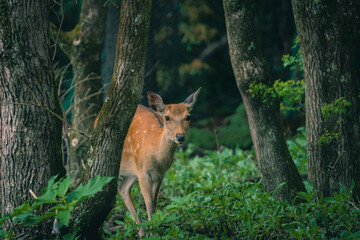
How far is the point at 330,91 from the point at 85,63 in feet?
11.4

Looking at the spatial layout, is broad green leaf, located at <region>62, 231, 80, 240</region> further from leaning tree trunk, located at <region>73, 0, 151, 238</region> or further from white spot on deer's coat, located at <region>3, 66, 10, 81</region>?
white spot on deer's coat, located at <region>3, 66, 10, 81</region>

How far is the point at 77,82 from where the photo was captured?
6.46m

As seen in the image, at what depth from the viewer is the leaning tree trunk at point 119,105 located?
147 inches

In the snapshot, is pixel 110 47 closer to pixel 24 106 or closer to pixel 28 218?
pixel 24 106

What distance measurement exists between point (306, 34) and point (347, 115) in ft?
3.10

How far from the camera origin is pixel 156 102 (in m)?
5.47

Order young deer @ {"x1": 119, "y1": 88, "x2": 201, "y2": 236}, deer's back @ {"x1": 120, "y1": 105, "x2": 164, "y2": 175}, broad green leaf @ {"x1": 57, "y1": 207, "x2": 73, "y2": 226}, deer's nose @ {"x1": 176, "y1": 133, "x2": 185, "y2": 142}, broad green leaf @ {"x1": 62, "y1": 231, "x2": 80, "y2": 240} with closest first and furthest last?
broad green leaf @ {"x1": 57, "y1": 207, "x2": 73, "y2": 226} < broad green leaf @ {"x1": 62, "y1": 231, "x2": 80, "y2": 240} < deer's nose @ {"x1": 176, "y1": 133, "x2": 185, "y2": 142} < young deer @ {"x1": 119, "y1": 88, "x2": 201, "y2": 236} < deer's back @ {"x1": 120, "y1": 105, "x2": 164, "y2": 175}

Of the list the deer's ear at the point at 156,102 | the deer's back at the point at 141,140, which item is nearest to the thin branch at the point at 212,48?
the deer's back at the point at 141,140

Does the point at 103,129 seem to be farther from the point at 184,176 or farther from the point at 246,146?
the point at 246,146

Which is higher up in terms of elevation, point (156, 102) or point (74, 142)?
point (156, 102)

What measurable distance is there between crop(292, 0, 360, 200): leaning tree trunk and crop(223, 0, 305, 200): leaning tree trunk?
0.29 m

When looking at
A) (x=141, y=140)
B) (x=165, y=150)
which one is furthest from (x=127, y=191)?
(x=165, y=150)

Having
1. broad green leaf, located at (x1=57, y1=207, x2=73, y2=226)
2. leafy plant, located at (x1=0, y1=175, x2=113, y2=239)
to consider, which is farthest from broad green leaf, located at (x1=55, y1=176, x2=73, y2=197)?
broad green leaf, located at (x1=57, y1=207, x2=73, y2=226)

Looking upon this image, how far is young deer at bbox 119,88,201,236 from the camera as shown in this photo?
17.3 ft
